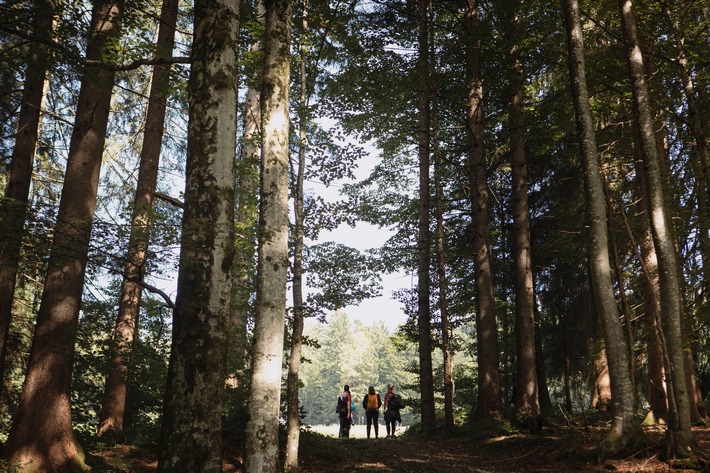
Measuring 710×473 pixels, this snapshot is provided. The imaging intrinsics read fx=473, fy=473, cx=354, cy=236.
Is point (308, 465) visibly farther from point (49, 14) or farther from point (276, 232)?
point (49, 14)

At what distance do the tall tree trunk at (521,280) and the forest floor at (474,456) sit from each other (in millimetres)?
1008

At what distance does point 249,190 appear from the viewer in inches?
445

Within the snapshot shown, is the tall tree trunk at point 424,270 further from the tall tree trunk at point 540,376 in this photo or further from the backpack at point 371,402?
the tall tree trunk at point 540,376

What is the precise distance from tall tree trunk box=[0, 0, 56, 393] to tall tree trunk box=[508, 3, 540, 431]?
30.5 ft

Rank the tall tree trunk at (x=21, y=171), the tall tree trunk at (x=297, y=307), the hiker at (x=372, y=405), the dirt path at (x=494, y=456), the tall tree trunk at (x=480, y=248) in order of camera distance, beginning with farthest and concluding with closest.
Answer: the hiker at (x=372, y=405) → the tall tree trunk at (x=480, y=248) → the tall tree trunk at (x=297, y=307) → the dirt path at (x=494, y=456) → the tall tree trunk at (x=21, y=171)

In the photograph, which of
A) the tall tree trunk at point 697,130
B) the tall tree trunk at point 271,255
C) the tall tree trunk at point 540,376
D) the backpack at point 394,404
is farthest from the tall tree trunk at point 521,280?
the tall tree trunk at point 271,255

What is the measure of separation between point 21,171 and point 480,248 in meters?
Result: 11.0

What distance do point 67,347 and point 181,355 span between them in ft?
15.1

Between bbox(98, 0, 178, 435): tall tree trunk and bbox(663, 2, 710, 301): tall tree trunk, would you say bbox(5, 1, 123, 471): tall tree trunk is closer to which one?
bbox(98, 0, 178, 435): tall tree trunk

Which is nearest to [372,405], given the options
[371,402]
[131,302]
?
[371,402]

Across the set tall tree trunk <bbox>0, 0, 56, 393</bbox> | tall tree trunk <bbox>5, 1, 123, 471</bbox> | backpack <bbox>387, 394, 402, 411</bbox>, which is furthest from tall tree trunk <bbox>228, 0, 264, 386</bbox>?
backpack <bbox>387, 394, 402, 411</bbox>

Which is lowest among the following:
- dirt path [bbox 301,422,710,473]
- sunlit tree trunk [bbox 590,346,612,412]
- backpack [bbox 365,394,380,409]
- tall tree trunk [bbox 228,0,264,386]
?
dirt path [bbox 301,422,710,473]

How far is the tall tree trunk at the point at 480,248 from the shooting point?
12492 mm

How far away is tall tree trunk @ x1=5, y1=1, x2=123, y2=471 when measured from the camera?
700 cm
